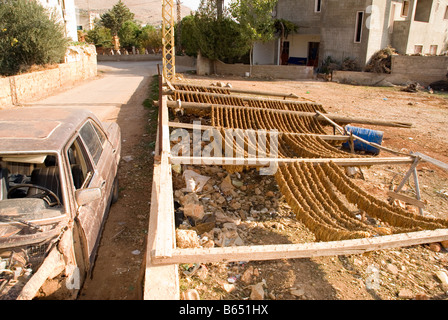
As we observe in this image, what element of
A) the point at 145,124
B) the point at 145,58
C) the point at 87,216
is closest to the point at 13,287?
the point at 87,216

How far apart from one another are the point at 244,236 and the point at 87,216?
6.96ft

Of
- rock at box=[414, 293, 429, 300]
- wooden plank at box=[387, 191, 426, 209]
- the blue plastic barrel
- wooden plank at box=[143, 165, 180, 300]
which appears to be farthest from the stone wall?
rock at box=[414, 293, 429, 300]

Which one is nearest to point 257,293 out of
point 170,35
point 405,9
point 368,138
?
point 368,138

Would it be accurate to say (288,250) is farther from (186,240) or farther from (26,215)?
(26,215)

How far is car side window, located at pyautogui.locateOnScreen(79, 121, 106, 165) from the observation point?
13.0ft

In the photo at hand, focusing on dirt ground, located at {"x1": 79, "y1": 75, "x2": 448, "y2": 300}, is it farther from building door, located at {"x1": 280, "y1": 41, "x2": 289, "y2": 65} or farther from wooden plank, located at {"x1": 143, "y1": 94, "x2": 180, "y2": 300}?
building door, located at {"x1": 280, "y1": 41, "x2": 289, "y2": 65}

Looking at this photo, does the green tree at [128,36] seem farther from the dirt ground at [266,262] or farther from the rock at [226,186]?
the rock at [226,186]

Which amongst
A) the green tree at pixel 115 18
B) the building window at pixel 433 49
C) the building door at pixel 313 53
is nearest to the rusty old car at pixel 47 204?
the building door at pixel 313 53

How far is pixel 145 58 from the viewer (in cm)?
4406

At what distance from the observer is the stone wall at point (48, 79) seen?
39.8 ft

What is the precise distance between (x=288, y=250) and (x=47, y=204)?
2.13m

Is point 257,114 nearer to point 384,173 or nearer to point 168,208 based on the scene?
point 384,173

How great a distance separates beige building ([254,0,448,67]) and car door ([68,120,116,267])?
23234 mm

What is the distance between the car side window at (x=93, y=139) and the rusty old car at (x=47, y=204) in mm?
21
